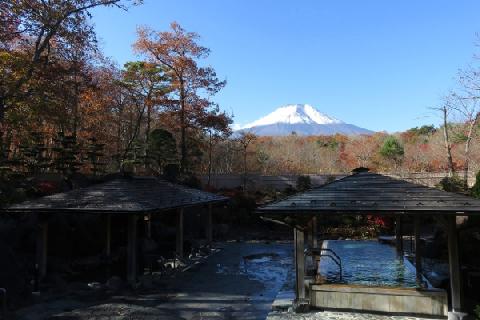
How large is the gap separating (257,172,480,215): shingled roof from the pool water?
2.04 meters

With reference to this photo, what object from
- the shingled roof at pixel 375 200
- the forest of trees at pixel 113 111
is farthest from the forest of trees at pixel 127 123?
the shingled roof at pixel 375 200

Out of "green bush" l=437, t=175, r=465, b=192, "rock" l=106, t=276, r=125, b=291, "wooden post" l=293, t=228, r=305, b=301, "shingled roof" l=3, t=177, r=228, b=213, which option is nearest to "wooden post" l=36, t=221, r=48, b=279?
"shingled roof" l=3, t=177, r=228, b=213

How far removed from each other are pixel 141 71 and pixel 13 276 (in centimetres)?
1820

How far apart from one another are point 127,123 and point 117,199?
21572 millimetres

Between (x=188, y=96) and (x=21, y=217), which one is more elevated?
(x=188, y=96)

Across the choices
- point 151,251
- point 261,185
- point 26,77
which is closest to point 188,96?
point 261,185

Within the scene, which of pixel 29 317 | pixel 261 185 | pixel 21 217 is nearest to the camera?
pixel 29 317

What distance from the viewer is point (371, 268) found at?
11883 millimetres

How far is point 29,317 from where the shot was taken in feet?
30.2

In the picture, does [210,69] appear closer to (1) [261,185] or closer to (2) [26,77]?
(1) [261,185]

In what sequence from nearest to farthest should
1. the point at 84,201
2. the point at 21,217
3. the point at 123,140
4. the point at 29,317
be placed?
the point at 29,317 → the point at 84,201 → the point at 21,217 → the point at 123,140

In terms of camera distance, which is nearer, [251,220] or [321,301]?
[321,301]

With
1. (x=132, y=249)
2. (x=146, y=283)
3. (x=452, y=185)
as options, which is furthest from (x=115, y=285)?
(x=452, y=185)

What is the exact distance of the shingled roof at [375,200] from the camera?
8.36 metres
